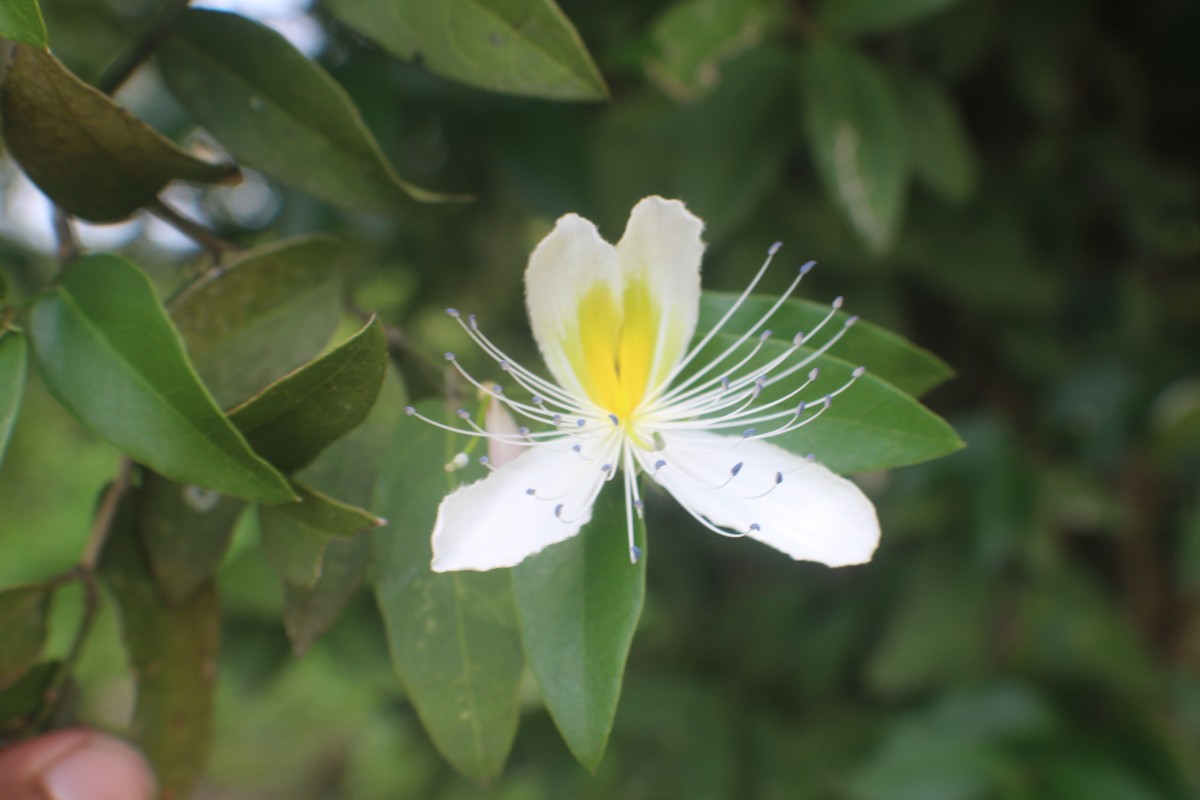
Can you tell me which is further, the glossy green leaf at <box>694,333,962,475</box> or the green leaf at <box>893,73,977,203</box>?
the green leaf at <box>893,73,977,203</box>

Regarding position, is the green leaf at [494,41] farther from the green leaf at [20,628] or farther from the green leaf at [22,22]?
the green leaf at [20,628]

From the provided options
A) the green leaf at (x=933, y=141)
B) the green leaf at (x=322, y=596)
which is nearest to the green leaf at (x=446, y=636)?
the green leaf at (x=322, y=596)

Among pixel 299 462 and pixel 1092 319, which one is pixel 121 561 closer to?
pixel 299 462

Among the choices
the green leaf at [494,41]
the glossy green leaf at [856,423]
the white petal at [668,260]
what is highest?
the green leaf at [494,41]

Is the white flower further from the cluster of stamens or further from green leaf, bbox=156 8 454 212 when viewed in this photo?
green leaf, bbox=156 8 454 212

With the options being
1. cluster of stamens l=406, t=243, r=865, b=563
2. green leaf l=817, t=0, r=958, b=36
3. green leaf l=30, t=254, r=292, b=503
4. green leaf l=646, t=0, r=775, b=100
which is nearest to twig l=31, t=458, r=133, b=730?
green leaf l=30, t=254, r=292, b=503
